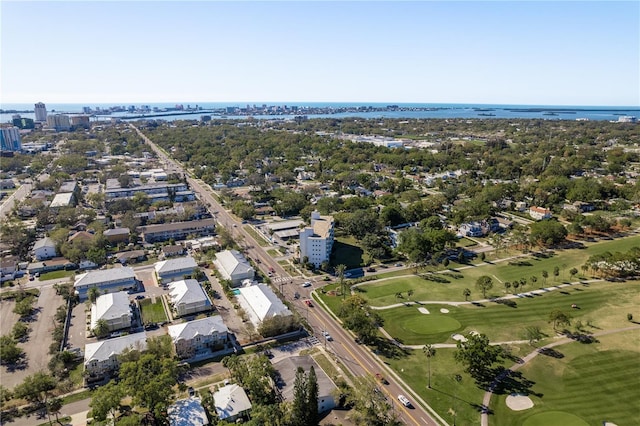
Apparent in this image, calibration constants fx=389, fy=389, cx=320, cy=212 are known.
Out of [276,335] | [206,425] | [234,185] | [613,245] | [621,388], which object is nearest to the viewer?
[206,425]

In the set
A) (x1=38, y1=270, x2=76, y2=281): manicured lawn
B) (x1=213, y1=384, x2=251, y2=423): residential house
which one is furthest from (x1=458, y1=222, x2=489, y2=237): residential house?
(x1=38, y1=270, x2=76, y2=281): manicured lawn

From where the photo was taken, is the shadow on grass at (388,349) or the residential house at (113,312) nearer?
the shadow on grass at (388,349)

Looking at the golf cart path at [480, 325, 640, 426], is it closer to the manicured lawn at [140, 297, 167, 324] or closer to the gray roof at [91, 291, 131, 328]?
the manicured lawn at [140, 297, 167, 324]

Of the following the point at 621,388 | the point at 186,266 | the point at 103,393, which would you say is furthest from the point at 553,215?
the point at 103,393

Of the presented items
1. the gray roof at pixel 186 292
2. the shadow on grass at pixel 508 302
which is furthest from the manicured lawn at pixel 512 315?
the gray roof at pixel 186 292

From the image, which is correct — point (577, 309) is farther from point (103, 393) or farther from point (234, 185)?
point (234, 185)

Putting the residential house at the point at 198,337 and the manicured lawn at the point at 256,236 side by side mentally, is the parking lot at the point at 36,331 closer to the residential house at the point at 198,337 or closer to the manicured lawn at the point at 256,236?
the residential house at the point at 198,337

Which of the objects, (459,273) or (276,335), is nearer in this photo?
(276,335)
